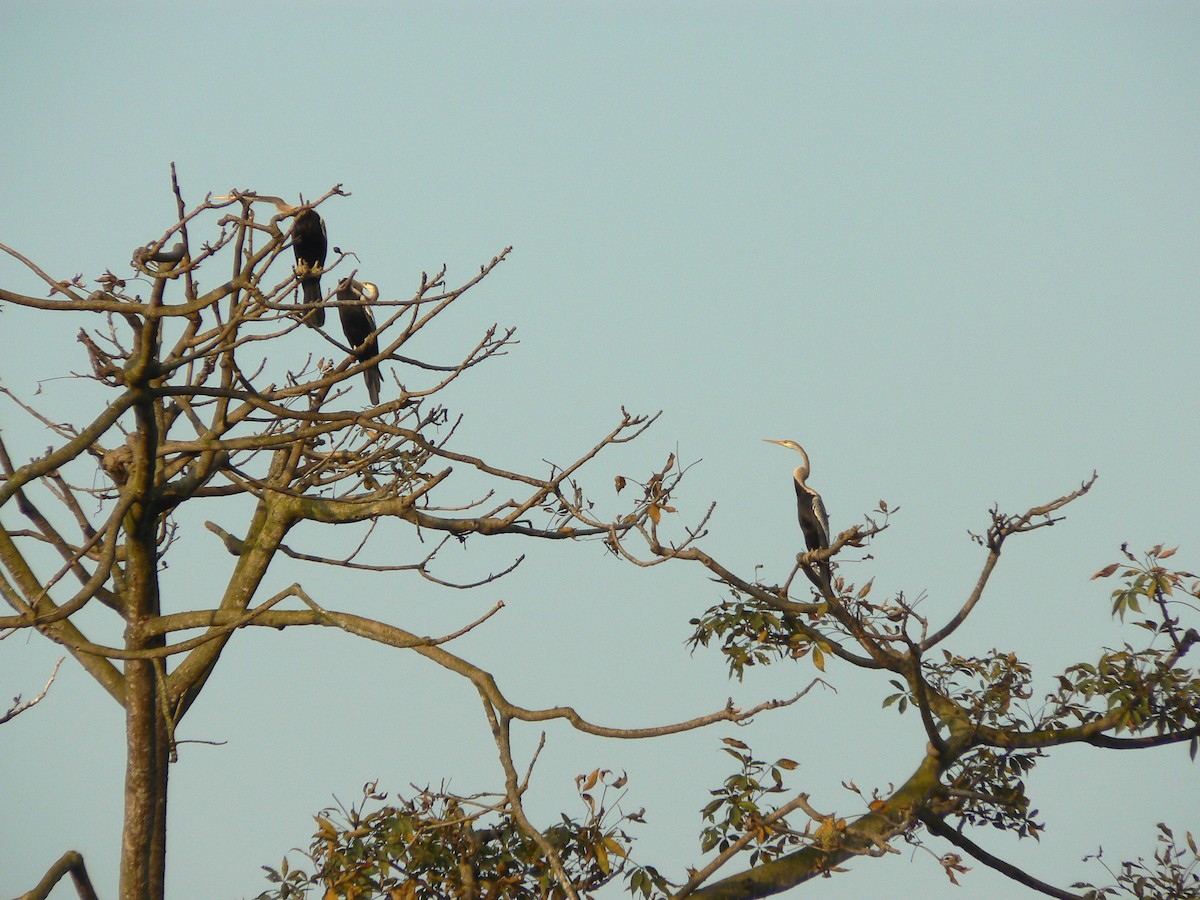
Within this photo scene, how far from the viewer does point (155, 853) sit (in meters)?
4.32

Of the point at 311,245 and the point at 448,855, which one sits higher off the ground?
the point at 311,245

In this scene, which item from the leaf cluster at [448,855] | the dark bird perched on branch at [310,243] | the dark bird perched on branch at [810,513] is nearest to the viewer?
the leaf cluster at [448,855]

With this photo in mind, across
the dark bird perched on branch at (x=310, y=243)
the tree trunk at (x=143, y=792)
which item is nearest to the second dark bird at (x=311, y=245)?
the dark bird perched on branch at (x=310, y=243)

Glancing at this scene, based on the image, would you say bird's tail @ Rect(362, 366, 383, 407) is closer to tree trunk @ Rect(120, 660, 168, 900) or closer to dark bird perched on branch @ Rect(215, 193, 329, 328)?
dark bird perched on branch @ Rect(215, 193, 329, 328)

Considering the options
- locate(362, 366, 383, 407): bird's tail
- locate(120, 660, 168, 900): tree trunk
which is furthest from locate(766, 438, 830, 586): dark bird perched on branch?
locate(120, 660, 168, 900): tree trunk

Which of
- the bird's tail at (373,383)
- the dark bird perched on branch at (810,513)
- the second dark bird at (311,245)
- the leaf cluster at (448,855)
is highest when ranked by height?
the second dark bird at (311,245)

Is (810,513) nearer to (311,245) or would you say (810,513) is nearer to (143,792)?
(311,245)

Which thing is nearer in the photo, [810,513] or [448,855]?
[448,855]

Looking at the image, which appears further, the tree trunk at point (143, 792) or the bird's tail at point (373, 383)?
the bird's tail at point (373, 383)

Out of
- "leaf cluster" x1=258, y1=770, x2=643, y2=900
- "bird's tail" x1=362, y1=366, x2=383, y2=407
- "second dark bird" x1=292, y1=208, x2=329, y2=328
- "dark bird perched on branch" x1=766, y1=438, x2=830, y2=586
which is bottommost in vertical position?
"leaf cluster" x1=258, y1=770, x2=643, y2=900

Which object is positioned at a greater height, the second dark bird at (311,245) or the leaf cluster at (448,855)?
the second dark bird at (311,245)

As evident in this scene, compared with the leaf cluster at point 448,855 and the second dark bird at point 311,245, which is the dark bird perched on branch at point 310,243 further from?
the leaf cluster at point 448,855

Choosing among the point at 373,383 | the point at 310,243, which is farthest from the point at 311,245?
the point at 373,383

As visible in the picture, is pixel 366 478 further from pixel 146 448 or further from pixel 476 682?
pixel 476 682
